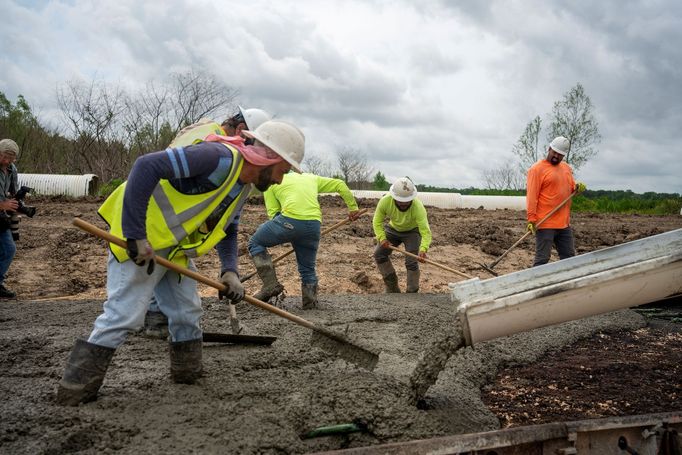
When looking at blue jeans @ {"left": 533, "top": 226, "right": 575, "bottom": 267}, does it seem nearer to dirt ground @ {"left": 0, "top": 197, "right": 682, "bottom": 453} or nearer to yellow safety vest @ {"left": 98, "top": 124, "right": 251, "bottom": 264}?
dirt ground @ {"left": 0, "top": 197, "right": 682, "bottom": 453}

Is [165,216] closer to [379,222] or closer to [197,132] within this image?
[197,132]

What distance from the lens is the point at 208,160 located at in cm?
305

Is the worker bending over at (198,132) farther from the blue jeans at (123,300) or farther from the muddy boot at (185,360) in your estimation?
the blue jeans at (123,300)

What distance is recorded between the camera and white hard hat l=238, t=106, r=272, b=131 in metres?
4.98

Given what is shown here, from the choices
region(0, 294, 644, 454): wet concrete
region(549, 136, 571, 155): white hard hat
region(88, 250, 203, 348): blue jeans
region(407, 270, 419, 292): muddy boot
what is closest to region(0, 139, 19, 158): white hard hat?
region(0, 294, 644, 454): wet concrete

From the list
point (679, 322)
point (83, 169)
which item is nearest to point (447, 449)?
point (679, 322)

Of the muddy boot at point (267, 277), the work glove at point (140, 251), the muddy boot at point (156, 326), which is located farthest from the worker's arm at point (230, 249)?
the muddy boot at point (267, 277)

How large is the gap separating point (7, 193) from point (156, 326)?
10.4 ft

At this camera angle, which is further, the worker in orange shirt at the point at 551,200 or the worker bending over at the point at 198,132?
the worker in orange shirt at the point at 551,200

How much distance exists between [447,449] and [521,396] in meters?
1.81

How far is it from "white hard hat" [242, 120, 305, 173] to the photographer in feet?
14.5

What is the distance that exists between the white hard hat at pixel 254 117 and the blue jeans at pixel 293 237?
1.24 meters

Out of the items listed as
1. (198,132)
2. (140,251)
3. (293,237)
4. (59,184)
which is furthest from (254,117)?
(59,184)

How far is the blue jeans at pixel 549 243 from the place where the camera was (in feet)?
22.6
